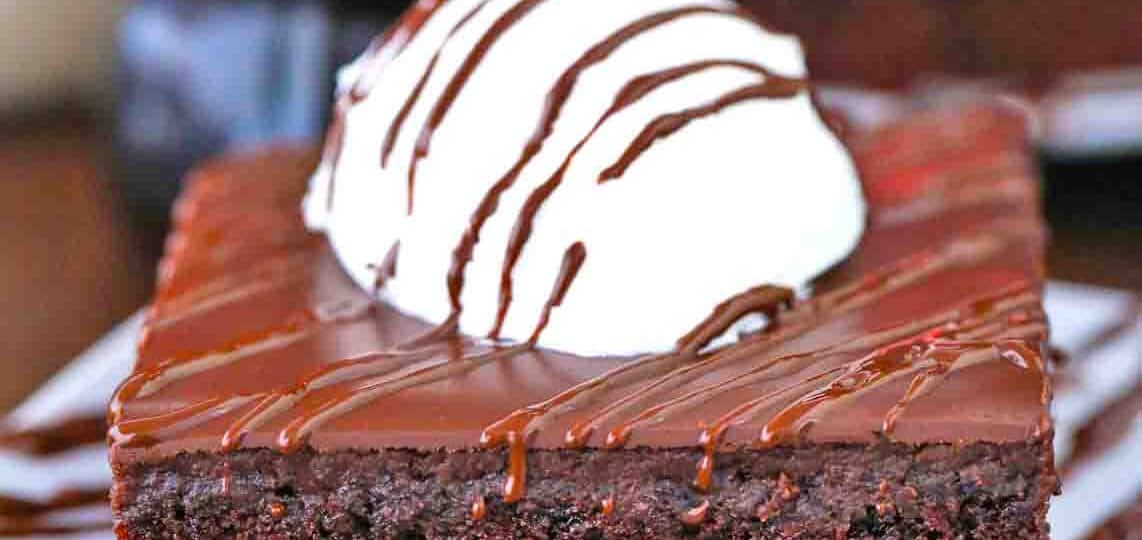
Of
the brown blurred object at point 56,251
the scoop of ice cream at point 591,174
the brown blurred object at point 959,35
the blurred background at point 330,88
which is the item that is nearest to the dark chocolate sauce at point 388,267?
the scoop of ice cream at point 591,174

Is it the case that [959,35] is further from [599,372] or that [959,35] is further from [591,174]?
[599,372]

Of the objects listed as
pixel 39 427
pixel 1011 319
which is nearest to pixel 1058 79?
pixel 1011 319

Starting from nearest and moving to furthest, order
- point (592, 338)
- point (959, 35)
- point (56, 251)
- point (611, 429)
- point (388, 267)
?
1. point (611, 429)
2. point (592, 338)
3. point (388, 267)
4. point (959, 35)
5. point (56, 251)

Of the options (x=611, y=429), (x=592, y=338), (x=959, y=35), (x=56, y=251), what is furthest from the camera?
(x=56, y=251)

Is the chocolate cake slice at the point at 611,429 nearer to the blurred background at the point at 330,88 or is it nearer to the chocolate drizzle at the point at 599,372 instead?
the chocolate drizzle at the point at 599,372

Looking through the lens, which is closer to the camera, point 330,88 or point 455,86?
point 455,86

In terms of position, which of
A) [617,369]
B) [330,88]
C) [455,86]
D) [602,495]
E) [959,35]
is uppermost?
[330,88]

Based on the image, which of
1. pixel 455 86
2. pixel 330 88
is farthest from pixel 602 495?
pixel 330 88

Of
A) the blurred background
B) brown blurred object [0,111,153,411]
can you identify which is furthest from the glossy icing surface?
the blurred background

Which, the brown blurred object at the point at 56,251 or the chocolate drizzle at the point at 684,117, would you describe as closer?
the chocolate drizzle at the point at 684,117
